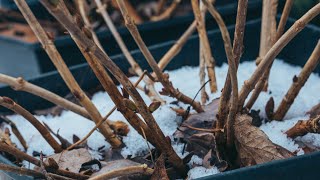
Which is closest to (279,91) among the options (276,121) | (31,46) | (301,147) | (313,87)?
(313,87)

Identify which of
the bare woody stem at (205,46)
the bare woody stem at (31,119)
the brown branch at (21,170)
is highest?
the bare woody stem at (205,46)

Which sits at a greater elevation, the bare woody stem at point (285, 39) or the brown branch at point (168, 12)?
the brown branch at point (168, 12)

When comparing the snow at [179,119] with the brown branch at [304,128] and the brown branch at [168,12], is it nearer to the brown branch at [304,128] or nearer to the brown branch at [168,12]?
the brown branch at [304,128]

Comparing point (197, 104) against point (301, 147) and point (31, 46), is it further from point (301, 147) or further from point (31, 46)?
point (31, 46)

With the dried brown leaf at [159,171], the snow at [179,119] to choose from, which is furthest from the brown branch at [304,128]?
the dried brown leaf at [159,171]

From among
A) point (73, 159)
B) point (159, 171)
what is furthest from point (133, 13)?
point (159, 171)

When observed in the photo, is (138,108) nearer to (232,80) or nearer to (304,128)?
(232,80)
